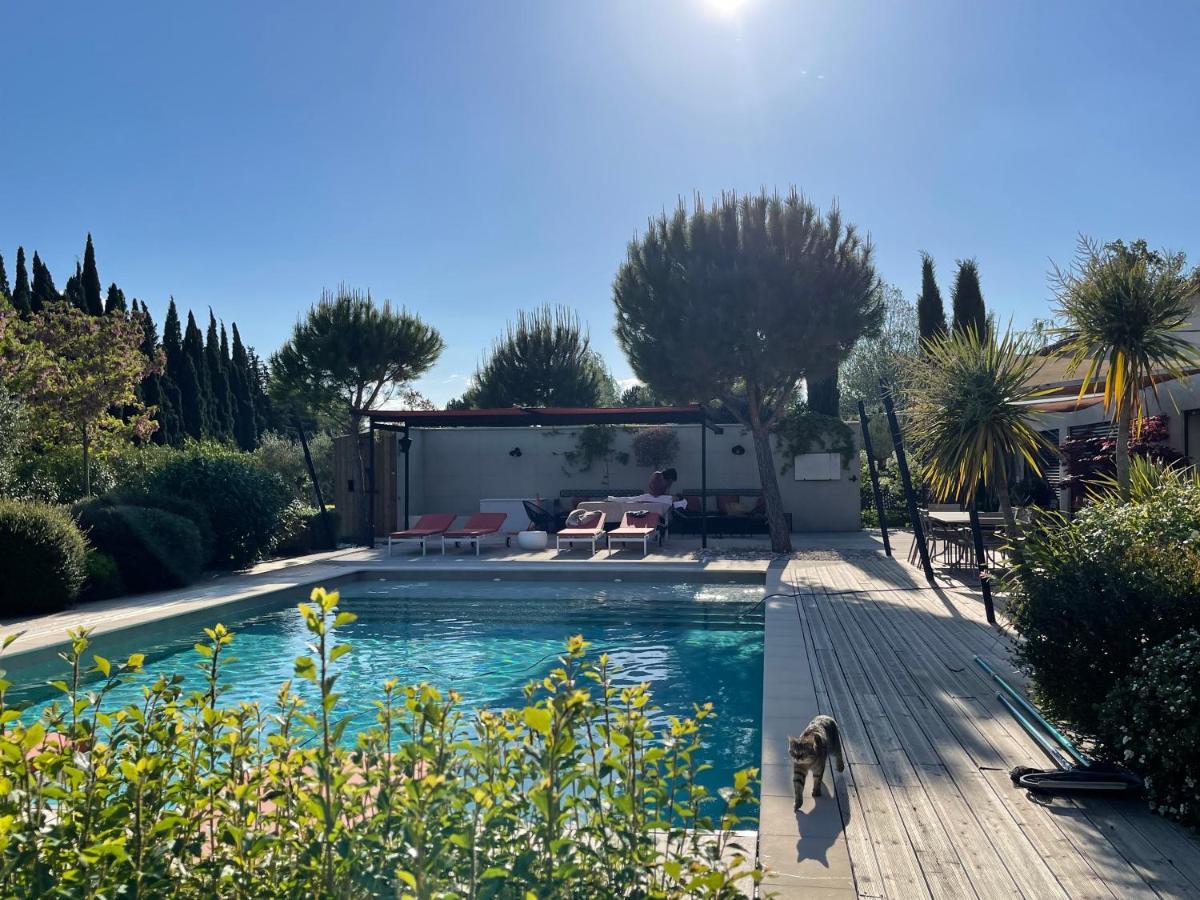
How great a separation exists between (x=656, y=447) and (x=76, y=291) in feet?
66.1

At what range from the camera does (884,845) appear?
9.89 ft

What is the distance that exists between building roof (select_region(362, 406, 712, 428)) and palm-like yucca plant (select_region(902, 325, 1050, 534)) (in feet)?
22.6

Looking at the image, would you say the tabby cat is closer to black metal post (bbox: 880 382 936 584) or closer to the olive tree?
black metal post (bbox: 880 382 936 584)

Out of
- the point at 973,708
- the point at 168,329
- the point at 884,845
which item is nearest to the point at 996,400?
the point at 973,708

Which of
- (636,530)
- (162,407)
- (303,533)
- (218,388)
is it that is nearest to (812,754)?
(636,530)

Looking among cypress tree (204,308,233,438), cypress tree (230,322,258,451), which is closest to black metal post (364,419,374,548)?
cypress tree (204,308,233,438)

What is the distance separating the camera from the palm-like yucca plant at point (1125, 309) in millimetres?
6863

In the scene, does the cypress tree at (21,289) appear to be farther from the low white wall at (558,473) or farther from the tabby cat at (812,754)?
the tabby cat at (812,754)

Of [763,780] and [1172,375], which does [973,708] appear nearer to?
[763,780]

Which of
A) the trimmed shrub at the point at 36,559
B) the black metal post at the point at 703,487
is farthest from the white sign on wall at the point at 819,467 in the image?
the trimmed shrub at the point at 36,559

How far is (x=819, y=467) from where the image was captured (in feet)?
57.9

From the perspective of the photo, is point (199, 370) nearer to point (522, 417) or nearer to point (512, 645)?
point (522, 417)

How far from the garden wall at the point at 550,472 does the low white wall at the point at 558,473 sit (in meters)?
0.02

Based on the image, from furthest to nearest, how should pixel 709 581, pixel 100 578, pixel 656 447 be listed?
pixel 656 447 → pixel 709 581 → pixel 100 578
